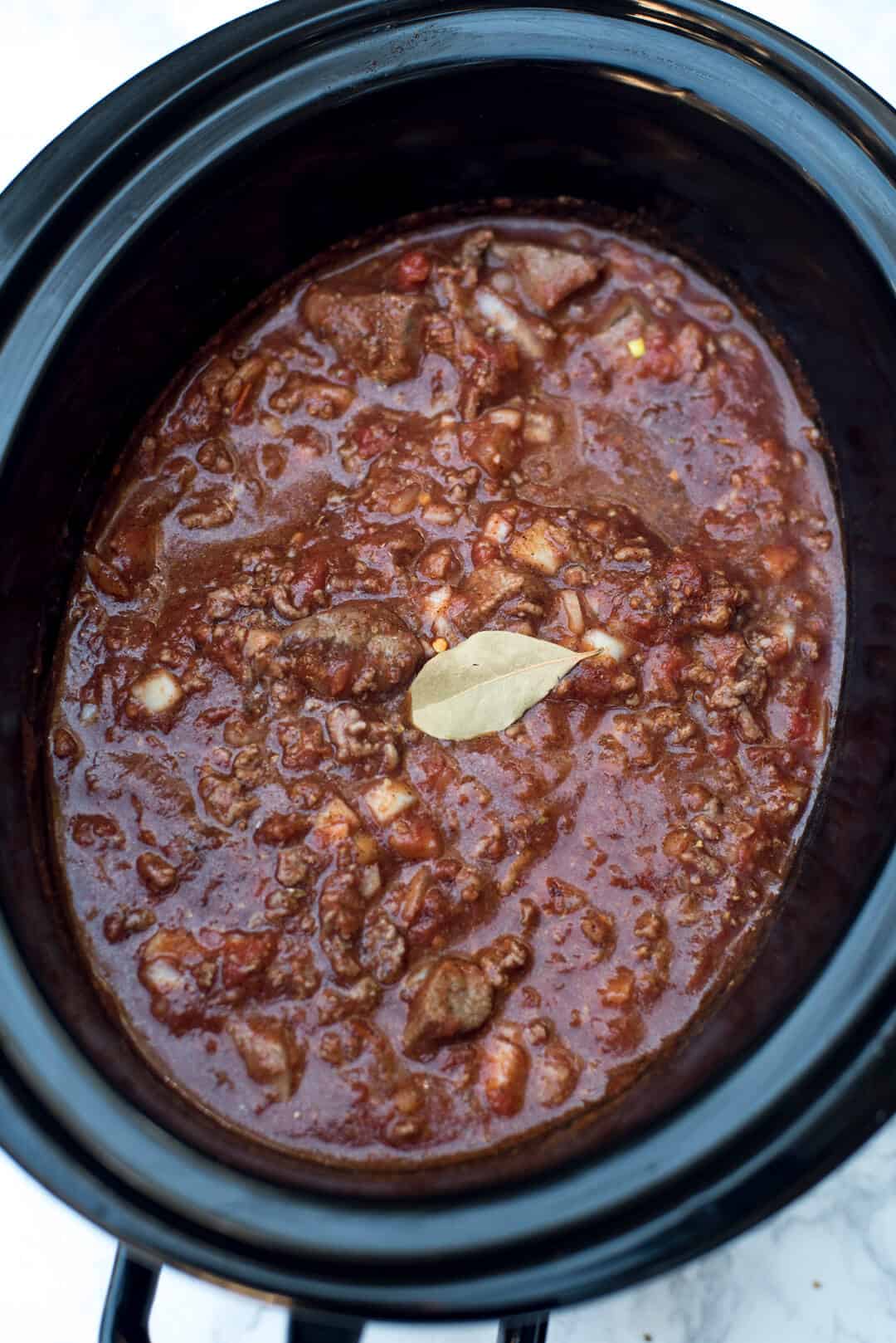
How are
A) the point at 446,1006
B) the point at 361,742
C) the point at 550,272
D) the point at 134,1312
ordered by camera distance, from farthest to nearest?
the point at 550,272, the point at 361,742, the point at 446,1006, the point at 134,1312

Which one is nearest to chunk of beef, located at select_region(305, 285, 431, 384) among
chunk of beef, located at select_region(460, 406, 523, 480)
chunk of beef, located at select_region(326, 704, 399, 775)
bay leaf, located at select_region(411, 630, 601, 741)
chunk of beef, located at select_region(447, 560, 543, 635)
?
chunk of beef, located at select_region(460, 406, 523, 480)

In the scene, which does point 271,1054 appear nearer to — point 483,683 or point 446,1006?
point 446,1006

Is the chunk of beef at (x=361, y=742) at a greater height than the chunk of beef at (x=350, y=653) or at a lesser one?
lesser

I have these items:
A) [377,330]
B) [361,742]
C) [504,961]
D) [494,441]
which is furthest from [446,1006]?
[377,330]

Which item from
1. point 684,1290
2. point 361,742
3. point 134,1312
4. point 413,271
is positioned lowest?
point 134,1312

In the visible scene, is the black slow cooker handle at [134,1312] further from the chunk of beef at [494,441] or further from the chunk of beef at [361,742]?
the chunk of beef at [494,441]

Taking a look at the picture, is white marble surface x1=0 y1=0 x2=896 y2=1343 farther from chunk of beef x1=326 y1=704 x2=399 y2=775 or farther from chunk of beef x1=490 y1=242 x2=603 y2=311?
chunk of beef x1=490 y1=242 x2=603 y2=311

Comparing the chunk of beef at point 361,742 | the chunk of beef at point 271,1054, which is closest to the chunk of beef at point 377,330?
the chunk of beef at point 361,742

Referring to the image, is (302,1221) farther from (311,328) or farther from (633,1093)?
(311,328)
